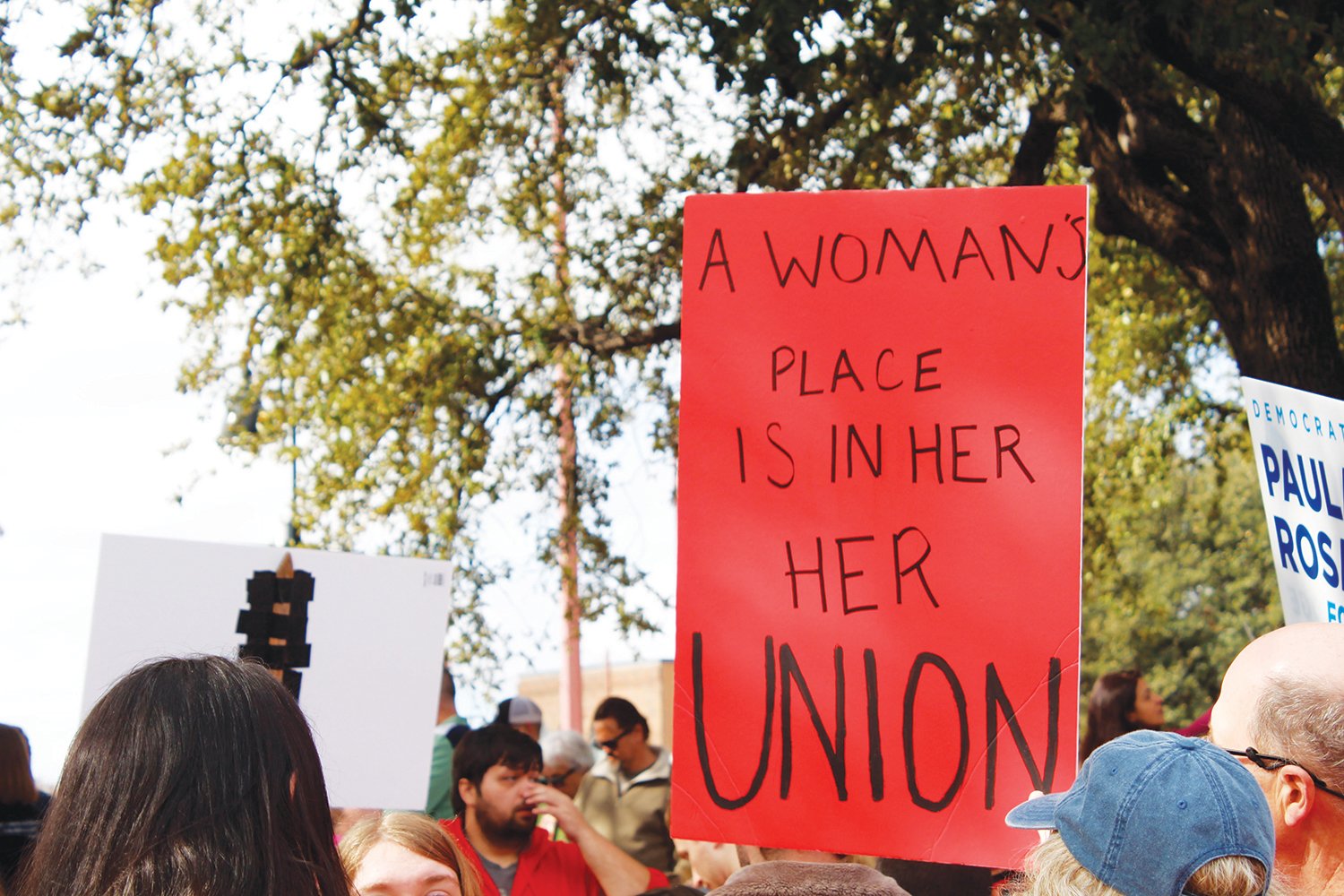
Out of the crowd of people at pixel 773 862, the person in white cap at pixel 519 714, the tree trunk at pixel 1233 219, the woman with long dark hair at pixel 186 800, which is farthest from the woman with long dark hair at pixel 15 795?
the tree trunk at pixel 1233 219

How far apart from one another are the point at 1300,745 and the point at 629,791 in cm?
382

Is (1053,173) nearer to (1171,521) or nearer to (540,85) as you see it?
(540,85)

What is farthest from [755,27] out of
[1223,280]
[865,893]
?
[865,893]

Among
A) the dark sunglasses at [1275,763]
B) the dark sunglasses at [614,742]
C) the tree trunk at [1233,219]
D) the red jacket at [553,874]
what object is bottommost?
the red jacket at [553,874]

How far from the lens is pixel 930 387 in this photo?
110 inches

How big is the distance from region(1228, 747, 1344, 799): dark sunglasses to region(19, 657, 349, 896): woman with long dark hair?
55.5 inches

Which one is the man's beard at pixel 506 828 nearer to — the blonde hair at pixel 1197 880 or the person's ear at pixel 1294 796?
the person's ear at pixel 1294 796

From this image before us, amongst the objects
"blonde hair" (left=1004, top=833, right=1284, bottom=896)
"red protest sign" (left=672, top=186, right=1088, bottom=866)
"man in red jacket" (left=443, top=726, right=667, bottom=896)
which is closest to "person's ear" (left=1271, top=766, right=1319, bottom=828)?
"red protest sign" (left=672, top=186, right=1088, bottom=866)

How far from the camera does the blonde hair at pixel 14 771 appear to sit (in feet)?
13.4

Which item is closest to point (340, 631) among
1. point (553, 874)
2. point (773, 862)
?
point (553, 874)

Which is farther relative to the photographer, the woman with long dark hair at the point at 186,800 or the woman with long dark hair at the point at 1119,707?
the woman with long dark hair at the point at 1119,707

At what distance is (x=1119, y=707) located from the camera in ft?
17.1

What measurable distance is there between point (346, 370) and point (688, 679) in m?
5.63

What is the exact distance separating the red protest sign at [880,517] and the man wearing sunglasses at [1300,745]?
35 cm
